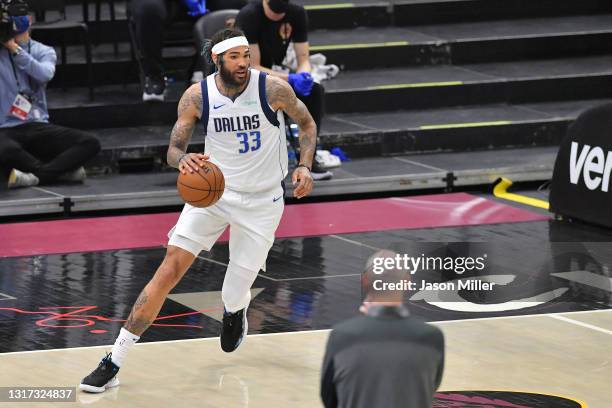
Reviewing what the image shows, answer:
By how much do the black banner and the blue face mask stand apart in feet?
15.4

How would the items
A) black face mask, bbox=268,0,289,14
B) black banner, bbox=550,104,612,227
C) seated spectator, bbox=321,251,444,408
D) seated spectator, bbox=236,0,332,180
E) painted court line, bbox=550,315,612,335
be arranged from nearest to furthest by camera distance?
seated spectator, bbox=321,251,444,408 < painted court line, bbox=550,315,612,335 < black banner, bbox=550,104,612,227 < seated spectator, bbox=236,0,332,180 < black face mask, bbox=268,0,289,14

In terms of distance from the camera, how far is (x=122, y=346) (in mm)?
7555

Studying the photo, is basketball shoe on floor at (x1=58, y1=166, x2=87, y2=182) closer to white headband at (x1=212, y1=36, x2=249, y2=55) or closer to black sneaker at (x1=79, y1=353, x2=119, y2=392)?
white headband at (x1=212, y1=36, x2=249, y2=55)

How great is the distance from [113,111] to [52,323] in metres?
4.83

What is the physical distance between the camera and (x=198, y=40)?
1304 cm

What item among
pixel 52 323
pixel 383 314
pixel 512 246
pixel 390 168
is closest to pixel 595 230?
pixel 512 246

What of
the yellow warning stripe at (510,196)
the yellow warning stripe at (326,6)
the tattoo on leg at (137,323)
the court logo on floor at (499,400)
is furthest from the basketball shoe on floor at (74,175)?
the court logo on floor at (499,400)

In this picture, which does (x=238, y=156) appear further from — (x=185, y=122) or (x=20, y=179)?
(x=20, y=179)

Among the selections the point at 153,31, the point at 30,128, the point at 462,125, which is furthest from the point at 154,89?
the point at 462,125

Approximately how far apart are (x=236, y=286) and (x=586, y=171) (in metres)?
4.47

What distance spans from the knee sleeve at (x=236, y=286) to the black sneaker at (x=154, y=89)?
18.3 feet

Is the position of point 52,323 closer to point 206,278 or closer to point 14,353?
point 14,353

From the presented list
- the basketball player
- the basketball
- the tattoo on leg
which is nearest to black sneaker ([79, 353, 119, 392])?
the tattoo on leg

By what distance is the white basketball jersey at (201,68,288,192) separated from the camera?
25.8 ft
